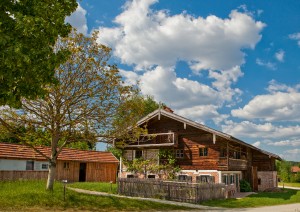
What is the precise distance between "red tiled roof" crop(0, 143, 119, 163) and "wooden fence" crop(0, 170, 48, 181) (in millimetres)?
1596

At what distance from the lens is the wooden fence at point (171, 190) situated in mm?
24422

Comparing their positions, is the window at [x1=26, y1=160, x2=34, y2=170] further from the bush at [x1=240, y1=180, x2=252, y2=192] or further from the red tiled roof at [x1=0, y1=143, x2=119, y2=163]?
the bush at [x1=240, y1=180, x2=252, y2=192]

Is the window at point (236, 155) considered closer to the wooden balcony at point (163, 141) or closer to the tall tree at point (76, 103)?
the wooden balcony at point (163, 141)

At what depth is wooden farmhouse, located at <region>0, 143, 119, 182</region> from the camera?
115 feet

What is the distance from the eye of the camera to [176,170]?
Answer: 1309 inches

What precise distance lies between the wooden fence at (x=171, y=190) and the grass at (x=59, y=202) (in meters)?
3.02

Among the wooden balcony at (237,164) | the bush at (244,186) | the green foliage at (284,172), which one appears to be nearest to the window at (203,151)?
the wooden balcony at (237,164)

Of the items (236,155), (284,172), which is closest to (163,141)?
(236,155)

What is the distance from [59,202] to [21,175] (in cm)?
1744

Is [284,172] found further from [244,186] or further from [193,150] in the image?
[193,150]

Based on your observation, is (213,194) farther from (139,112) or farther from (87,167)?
(87,167)

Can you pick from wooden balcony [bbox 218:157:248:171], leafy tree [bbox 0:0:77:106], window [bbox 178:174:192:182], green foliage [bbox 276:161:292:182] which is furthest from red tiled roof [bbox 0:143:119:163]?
green foliage [bbox 276:161:292:182]

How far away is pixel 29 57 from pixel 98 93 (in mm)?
10544

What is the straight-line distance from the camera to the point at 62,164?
135 feet
